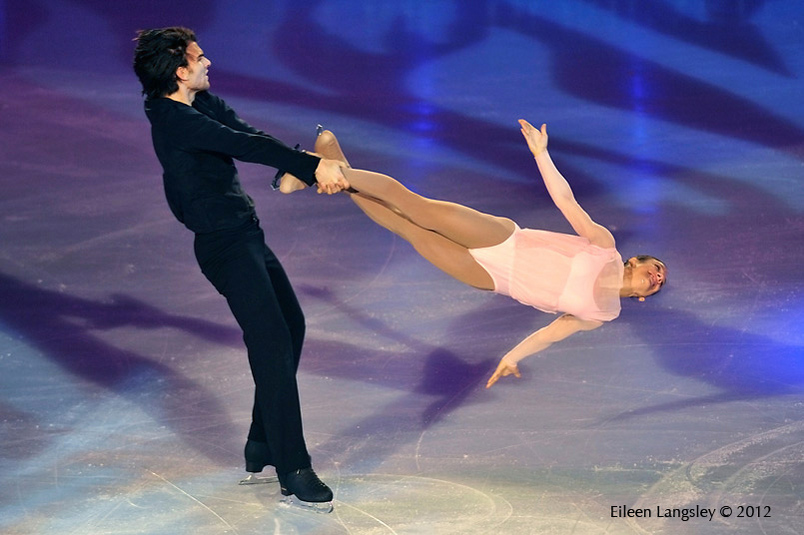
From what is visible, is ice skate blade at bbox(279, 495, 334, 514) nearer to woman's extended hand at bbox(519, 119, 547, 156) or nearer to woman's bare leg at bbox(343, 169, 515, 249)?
woman's bare leg at bbox(343, 169, 515, 249)

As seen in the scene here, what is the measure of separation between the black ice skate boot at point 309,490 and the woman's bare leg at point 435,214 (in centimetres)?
114

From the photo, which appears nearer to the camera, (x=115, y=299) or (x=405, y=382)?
(x=405, y=382)

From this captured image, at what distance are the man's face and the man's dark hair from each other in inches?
0.8

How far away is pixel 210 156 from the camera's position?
14.2ft

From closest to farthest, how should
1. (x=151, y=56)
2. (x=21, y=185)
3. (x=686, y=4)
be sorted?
1. (x=151, y=56)
2. (x=21, y=185)
3. (x=686, y=4)

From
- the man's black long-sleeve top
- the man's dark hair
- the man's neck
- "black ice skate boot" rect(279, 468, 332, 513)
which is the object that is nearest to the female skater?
the man's black long-sleeve top

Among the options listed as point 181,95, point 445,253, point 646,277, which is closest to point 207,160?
point 181,95

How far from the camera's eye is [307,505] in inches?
175

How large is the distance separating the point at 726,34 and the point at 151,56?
7.30 metres

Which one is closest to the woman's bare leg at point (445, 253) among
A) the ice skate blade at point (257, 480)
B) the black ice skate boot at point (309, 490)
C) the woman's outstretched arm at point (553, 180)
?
the woman's outstretched arm at point (553, 180)

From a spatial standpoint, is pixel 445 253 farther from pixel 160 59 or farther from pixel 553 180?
pixel 160 59

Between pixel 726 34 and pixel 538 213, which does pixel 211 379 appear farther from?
pixel 726 34

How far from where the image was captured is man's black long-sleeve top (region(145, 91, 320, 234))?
13.8 feet

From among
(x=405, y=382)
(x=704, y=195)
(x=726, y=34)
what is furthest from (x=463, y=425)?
(x=726, y=34)
